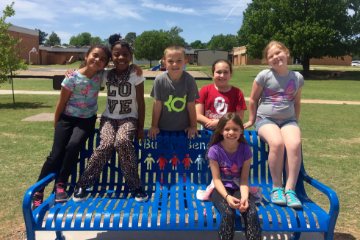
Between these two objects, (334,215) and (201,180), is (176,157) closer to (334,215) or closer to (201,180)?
(201,180)

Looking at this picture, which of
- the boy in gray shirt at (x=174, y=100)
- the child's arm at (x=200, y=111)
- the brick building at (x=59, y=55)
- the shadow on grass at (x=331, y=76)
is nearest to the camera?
the boy in gray shirt at (x=174, y=100)

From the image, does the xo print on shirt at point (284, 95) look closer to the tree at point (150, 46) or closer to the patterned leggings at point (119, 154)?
the patterned leggings at point (119, 154)

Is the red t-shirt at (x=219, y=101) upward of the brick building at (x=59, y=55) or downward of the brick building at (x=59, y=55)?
downward

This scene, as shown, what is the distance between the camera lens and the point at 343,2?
30.1 meters

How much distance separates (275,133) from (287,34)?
29584 mm

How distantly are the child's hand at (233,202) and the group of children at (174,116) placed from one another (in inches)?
4.9

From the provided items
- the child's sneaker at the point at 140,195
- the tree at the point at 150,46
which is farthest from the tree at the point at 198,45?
the child's sneaker at the point at 140,195

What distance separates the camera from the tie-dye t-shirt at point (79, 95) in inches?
122

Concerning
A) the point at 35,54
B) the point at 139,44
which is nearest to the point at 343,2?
the point at 139,44

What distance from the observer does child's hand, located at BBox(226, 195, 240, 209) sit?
2379mm

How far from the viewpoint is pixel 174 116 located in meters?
3.27

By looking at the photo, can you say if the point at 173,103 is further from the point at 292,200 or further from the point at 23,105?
the point at 23,105

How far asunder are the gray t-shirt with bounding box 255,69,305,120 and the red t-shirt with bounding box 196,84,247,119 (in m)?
0.28

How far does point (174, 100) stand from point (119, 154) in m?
0.79
